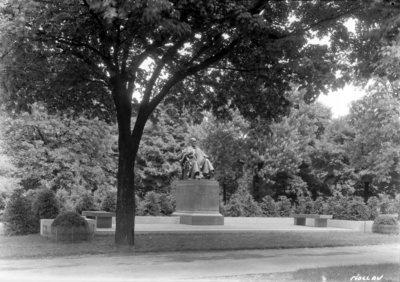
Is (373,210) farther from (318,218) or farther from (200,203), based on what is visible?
(200,203)

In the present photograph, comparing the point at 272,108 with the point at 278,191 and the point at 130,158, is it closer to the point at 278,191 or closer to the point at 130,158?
the point at 130,158

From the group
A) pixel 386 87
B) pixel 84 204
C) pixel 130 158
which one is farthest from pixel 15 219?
pixel 386 87

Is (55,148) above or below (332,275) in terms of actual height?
above

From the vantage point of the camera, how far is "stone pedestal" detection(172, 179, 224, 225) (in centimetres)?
2130

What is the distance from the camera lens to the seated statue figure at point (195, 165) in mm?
22375

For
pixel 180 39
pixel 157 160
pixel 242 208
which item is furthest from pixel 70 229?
pixel 157 160

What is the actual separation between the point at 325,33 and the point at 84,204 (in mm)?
13216

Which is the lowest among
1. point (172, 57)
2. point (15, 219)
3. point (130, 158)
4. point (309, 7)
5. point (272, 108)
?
point (15, 219)

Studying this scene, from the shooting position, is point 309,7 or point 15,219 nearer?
point 309,7

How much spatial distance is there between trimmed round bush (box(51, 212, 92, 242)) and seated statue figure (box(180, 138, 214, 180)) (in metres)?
8.17

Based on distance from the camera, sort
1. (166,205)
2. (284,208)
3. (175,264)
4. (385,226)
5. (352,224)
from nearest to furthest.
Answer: (175,264), (385,226), (352,224), (166,205), (284,208)

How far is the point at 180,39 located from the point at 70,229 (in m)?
6.48

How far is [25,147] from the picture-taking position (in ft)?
91.0

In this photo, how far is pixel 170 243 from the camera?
1456 centimetres
